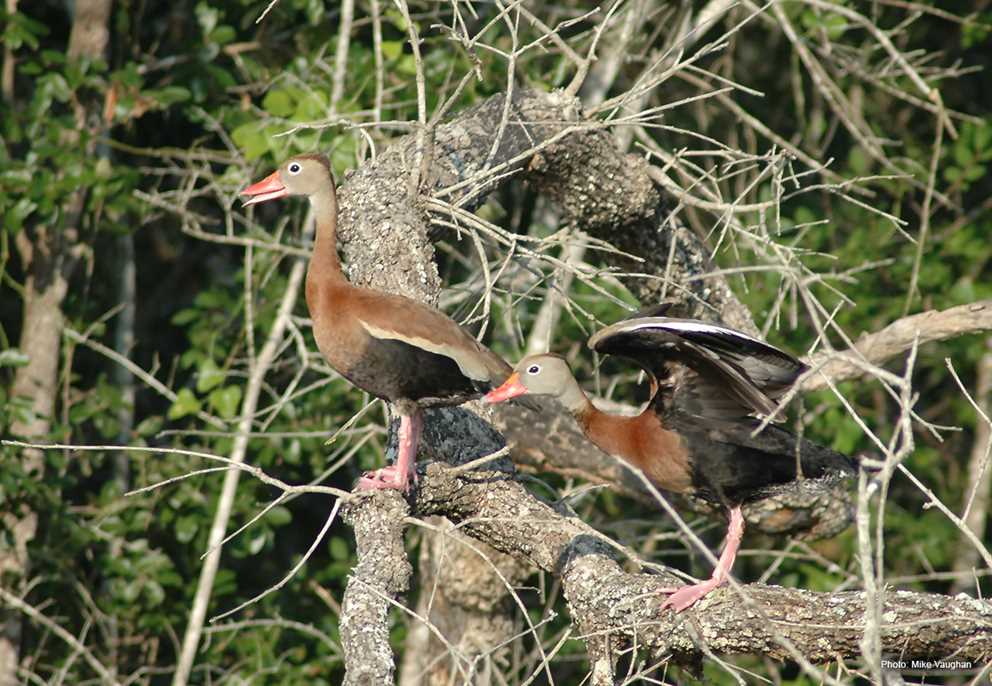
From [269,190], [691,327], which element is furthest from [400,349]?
[269,190]

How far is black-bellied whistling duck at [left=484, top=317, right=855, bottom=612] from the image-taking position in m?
3.88

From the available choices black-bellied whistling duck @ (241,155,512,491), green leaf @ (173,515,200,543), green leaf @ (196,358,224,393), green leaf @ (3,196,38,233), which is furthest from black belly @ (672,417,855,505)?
green leaf @ (3,196,38,233)

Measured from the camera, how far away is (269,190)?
14.3 feet

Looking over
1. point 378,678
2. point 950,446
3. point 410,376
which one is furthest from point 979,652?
point 950,446

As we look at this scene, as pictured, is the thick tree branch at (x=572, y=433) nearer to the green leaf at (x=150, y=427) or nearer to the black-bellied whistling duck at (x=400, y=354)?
the black-bellied whistling duck at (x=400, y=354)

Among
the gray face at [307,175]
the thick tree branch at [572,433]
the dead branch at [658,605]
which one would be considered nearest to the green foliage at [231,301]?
the thick tree branch at [572,433]

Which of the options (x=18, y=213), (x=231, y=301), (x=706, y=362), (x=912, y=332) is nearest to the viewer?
(x=706, y=362)

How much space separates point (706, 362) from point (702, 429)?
11.3 inches

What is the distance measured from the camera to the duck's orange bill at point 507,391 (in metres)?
3.86

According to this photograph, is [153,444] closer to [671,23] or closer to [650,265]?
[650,265]

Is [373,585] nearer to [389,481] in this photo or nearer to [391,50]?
[389,481]

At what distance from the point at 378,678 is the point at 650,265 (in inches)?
92.4

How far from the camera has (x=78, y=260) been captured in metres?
6.17

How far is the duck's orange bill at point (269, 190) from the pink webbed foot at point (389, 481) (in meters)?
1.08
